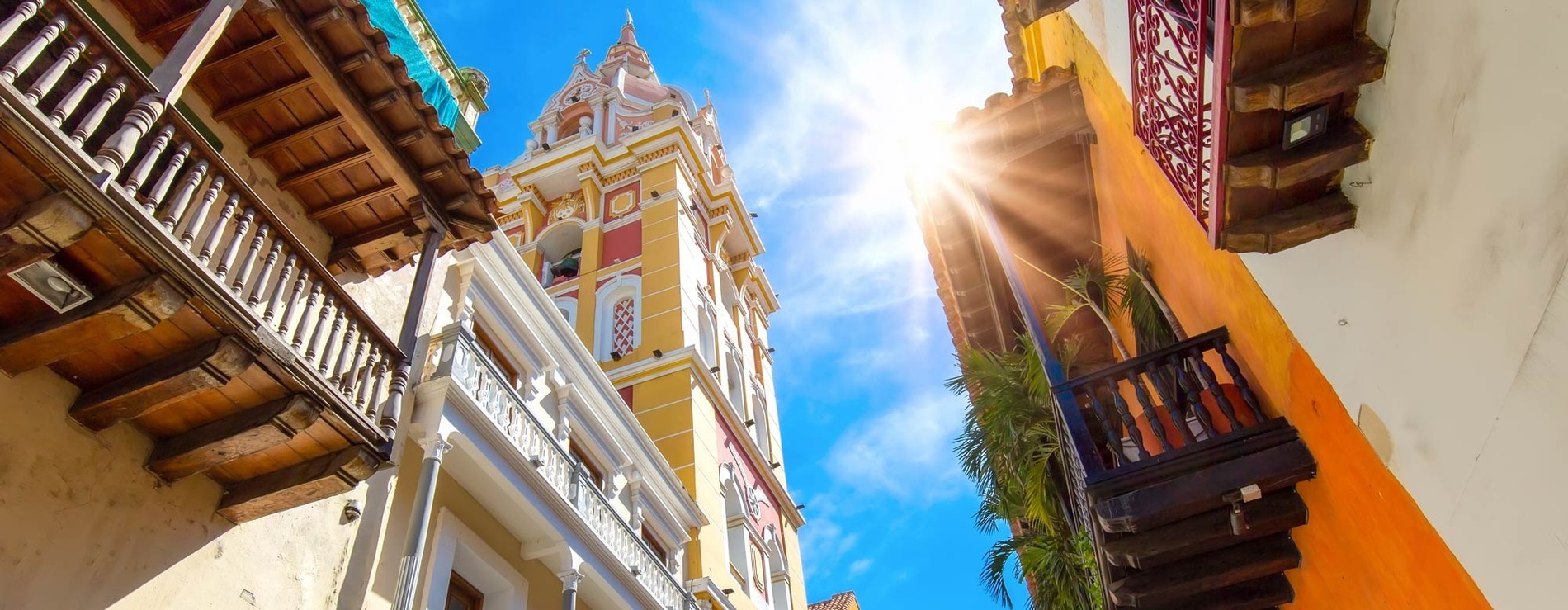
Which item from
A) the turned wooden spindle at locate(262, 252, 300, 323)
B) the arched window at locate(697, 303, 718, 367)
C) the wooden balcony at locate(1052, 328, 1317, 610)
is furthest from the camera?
the arched window at locate(697, 303, 718, 367)

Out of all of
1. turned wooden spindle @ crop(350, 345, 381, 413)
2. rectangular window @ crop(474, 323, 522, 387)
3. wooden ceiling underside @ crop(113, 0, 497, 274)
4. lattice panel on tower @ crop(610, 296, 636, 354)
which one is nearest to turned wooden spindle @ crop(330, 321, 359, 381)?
turned wooden spindle @ crop(350, 345, 381, 413)

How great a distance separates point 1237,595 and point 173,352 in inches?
268

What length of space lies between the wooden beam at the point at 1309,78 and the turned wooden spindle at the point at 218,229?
4872 mm

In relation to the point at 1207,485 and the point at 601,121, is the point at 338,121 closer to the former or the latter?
the point at 1207,485

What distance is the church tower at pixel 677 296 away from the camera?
17047 millimetres

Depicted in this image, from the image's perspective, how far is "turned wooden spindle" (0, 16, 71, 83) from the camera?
13.9ft

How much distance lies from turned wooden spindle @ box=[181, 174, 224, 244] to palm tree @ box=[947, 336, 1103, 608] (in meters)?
6.42

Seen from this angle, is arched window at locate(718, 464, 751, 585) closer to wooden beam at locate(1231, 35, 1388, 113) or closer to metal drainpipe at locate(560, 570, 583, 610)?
metal drainpipe at locate(560, 570, 583, 610)

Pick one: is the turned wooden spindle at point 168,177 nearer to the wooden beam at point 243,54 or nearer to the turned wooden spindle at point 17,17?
the turned wooden spindle at point 17,17

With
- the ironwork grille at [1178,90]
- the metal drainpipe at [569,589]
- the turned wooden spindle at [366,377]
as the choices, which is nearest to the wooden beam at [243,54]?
the turned wooden spindle at [366,377]

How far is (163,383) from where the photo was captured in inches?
199

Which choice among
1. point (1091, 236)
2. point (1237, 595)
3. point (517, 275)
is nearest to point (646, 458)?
point (517, 275)

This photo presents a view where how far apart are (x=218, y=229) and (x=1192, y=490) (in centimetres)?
562

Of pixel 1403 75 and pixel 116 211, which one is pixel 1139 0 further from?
pixel 116 211
